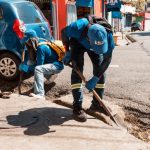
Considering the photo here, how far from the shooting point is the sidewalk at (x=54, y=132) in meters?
5.12

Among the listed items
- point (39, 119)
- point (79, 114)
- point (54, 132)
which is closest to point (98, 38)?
point (79, 114)

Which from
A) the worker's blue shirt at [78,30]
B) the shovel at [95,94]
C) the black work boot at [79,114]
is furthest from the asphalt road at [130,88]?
the worker's blue shirt at [78,30]

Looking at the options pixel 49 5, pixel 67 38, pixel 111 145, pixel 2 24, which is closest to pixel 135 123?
pixel 111 145

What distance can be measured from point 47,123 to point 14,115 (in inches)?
26.6

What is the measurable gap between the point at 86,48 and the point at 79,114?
3.28ft

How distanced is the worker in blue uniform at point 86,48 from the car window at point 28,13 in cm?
325

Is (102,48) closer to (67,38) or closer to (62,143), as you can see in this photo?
(67,38)

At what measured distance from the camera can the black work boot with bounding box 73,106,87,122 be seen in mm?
5973

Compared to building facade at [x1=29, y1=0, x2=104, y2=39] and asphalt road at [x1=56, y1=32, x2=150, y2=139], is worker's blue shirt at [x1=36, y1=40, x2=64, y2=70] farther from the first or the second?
building facade at [x1=29, y1=0, x2=104, y2=39]

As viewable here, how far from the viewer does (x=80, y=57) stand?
5910 mm

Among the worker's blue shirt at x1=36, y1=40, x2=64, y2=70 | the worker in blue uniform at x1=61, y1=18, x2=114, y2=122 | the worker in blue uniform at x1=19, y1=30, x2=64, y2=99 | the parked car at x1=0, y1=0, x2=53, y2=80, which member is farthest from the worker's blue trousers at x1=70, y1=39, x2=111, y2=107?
the parked car at x1=0, y1=0, x2=53, y2=80

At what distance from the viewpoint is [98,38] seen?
17.6 feet

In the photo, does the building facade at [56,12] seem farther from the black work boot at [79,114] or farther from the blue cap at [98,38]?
the blue cap at [98,38]

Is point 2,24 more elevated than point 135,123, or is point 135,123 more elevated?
point 2,24
